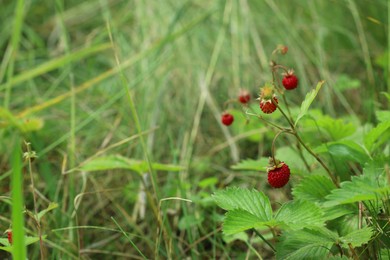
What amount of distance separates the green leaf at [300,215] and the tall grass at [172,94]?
1.34 ft

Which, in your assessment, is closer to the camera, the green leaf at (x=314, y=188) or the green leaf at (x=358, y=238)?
the green leaf at (x=358, y=238)

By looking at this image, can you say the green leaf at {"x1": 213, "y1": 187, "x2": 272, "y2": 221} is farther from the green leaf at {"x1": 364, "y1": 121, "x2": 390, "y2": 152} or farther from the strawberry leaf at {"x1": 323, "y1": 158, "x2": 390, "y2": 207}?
the green leaf at {"x1": 364, "y1": 121, "x2": 390, "y2": 152}

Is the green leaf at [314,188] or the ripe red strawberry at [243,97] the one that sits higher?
the ripe red strawberry at [243,97]

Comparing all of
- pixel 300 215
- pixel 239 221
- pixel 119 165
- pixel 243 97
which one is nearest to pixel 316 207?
pixel 300 215

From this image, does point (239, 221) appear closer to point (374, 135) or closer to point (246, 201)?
point (246, 201)

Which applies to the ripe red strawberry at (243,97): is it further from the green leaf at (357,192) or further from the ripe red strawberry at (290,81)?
the green leaf at (357,192)

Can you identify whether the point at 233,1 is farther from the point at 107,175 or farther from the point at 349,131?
the point at 349,131

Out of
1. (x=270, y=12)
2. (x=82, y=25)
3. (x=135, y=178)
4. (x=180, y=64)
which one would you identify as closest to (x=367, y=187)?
(x=135, y=178)

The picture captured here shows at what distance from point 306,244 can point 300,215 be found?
0.05m

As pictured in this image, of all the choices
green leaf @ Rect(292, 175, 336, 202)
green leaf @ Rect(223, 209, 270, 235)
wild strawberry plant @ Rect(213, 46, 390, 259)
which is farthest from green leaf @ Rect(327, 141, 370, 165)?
green leaf @ Rect(223, 209, 270, 235)

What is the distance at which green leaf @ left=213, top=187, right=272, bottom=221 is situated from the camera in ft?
3.06

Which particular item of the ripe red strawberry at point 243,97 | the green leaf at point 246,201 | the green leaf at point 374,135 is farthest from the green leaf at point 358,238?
the ripe red strawberry at point 243,97

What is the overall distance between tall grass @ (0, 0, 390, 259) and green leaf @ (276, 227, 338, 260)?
1.31 feet

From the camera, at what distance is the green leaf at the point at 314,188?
1040 millimetres
